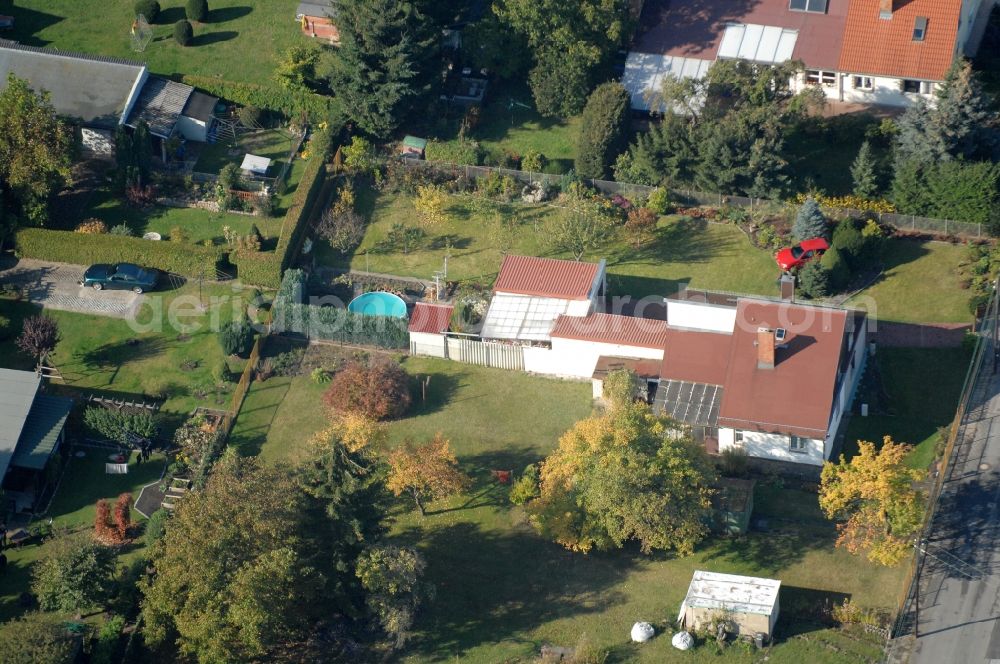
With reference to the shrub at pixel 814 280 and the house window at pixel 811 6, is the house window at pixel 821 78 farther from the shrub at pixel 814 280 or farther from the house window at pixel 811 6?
the shrub at pixel 814 280

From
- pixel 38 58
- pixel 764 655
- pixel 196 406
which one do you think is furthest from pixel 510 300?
pixel 38 58

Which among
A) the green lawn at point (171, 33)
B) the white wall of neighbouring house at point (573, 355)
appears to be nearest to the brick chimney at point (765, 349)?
the white wall of neighbouring house at point (573, 355)

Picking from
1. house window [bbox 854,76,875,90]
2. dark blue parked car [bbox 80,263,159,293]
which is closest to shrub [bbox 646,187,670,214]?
house window [bbox 854,76,875,90]

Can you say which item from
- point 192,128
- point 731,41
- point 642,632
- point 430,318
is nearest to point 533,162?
point 430,318

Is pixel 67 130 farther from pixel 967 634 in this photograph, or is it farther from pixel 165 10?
pixel 967 634

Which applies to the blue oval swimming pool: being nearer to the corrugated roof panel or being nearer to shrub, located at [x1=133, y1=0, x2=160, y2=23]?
the corrugated roof panel
